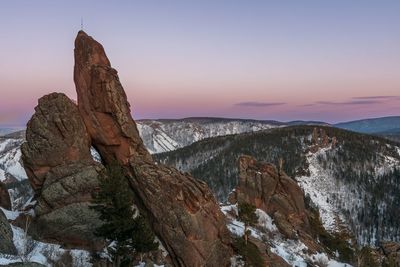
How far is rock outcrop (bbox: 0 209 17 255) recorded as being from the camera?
3562 cm

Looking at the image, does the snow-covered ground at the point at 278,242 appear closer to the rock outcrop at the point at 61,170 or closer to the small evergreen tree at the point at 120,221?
the rock outcrop at the point at 61,170

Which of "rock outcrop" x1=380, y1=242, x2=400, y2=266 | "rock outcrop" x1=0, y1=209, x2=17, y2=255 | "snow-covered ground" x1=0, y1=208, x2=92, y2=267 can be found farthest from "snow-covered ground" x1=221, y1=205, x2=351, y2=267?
"rock outcrop" x1=380, y1=242, x2=400, y2=266

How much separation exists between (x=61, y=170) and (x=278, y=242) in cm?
3605

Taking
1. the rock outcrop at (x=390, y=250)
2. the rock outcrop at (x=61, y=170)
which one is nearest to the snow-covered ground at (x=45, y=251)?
the rock outcrop at (x=61, y=170)

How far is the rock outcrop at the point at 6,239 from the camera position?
3562cm

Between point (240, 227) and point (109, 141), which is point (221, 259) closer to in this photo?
point (240, 227)

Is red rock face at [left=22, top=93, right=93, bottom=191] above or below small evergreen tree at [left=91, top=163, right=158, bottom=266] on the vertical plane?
above

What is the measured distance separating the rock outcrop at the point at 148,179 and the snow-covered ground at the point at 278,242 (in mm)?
10613

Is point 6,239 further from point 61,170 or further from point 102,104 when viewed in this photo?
point 102,104

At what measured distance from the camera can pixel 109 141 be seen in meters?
51.7

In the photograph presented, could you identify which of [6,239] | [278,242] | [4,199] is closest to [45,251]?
[6,239]

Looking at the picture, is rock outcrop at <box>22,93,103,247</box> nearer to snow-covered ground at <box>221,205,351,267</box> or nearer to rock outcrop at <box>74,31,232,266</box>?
rock outcrop at <box>74,31,232,266</box>

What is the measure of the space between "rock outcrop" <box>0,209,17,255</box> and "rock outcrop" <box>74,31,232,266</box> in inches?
568

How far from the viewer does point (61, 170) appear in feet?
157
